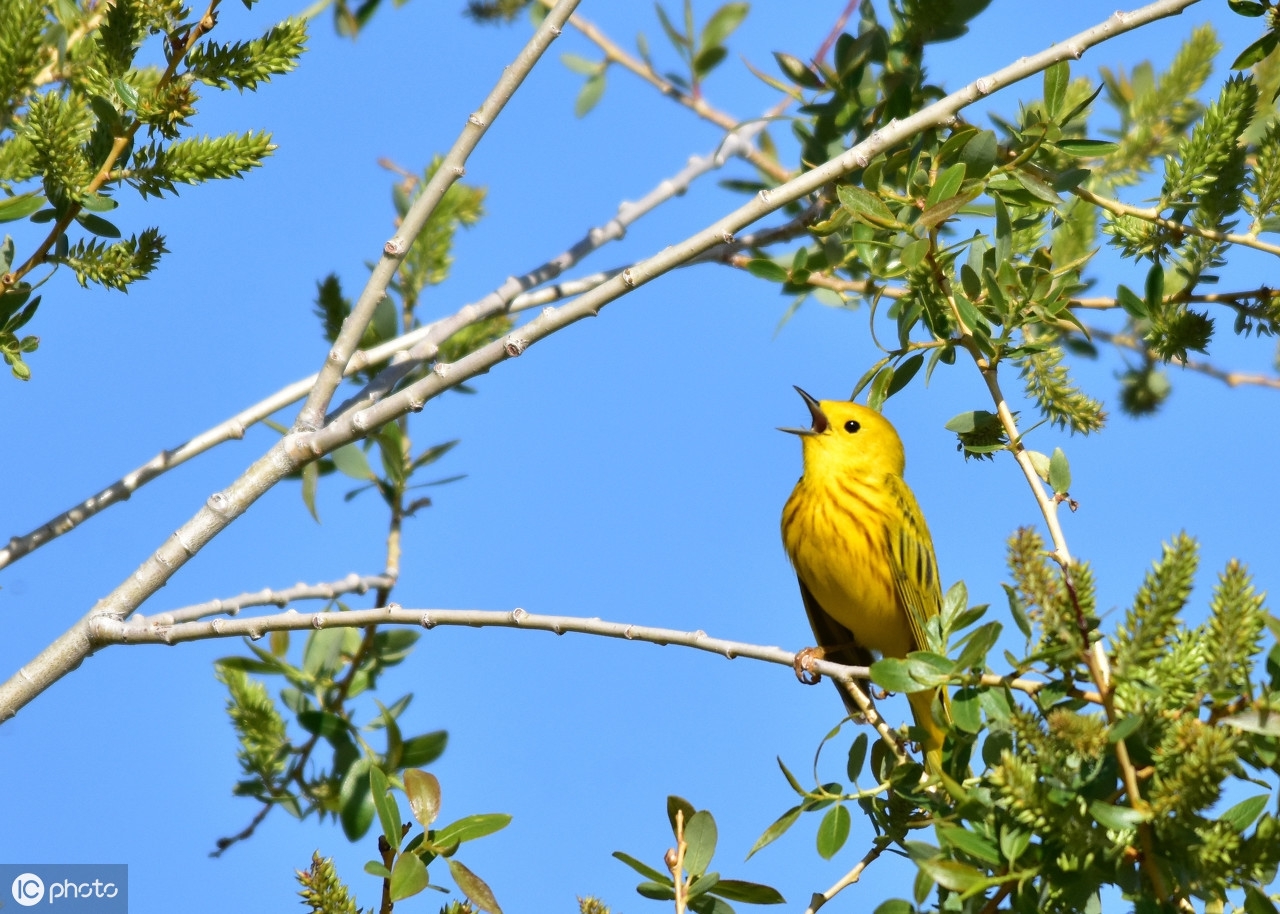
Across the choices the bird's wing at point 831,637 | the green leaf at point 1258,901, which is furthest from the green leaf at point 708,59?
the green leaf at point 1258,901

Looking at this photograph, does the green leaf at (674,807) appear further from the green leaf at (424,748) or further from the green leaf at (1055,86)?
the green leaf at (1055,86)

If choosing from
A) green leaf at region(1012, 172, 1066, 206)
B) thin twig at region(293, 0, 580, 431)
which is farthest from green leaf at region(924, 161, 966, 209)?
thin twig at region(293, 0, 580, 431)

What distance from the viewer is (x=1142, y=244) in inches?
132

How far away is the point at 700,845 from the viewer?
9.05 feet

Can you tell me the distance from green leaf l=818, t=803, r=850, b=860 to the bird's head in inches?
108

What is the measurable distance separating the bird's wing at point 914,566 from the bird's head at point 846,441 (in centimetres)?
28

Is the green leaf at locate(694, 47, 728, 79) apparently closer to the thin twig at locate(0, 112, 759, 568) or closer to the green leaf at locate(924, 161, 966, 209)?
the thin twig at locate(0, 112, 759, 568)

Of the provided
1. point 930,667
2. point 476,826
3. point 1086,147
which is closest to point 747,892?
point 476,826

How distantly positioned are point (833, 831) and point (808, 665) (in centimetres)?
38

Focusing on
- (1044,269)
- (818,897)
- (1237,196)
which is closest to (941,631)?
(818,897)

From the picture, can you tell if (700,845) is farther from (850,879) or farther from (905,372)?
(905,372)

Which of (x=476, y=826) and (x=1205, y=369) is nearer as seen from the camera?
(x=476, y=826)

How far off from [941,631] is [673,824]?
0.74m

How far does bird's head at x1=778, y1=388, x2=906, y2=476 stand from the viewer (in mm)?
5520
